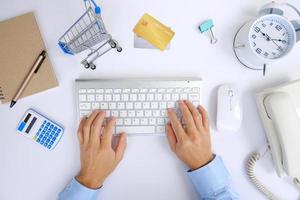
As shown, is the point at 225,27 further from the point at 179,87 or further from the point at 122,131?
the point at 122,131

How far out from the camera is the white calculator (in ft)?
2.61

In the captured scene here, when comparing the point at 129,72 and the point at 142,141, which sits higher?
the point at 129,72

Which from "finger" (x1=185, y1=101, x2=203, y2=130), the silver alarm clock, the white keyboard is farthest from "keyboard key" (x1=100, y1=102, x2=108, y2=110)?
the silver alarm clock

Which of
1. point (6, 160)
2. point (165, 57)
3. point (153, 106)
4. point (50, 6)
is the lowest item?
point (6, 160)

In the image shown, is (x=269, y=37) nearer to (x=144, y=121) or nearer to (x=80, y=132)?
(x=144, y=121)

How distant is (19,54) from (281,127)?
2.21 feet

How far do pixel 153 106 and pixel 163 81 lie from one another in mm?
70

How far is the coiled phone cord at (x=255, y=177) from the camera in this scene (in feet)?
2.76

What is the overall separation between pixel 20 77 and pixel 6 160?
0.22 m

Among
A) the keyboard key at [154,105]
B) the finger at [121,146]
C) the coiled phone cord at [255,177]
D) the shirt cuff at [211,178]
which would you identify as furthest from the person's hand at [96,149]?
the coiled phone cord at [255,177]

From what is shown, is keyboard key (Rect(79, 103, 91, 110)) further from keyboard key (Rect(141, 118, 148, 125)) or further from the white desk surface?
keyboard key (Rect(141, 118, 148, 125))

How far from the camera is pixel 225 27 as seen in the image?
83 centimetres

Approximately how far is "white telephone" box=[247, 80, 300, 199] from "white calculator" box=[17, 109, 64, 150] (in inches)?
20.5

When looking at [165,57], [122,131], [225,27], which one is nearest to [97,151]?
[122,131]
